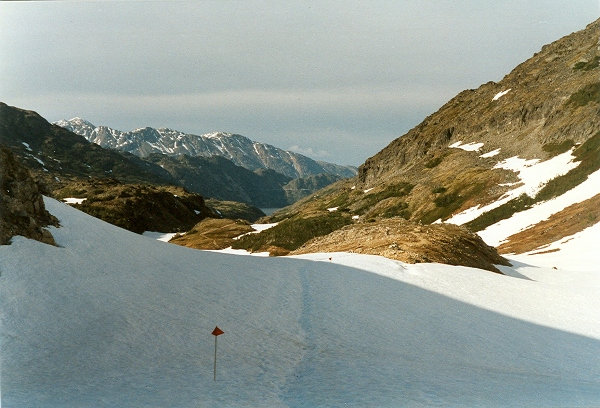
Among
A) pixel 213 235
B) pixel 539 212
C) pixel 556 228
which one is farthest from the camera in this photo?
pixel 213 235

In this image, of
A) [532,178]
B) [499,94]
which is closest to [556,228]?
[532,178]

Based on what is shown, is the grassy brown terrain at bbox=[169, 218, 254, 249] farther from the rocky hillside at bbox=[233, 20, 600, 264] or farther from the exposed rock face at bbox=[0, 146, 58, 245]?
the exposed rock face at bbox=[0, 146, 58, 245]

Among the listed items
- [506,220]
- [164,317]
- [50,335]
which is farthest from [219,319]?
[506,220]

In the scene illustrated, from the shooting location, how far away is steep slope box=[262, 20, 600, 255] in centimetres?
8362

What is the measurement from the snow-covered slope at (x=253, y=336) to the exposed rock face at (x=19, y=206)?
0.84m

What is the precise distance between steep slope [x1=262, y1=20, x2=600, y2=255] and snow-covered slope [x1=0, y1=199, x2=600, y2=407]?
153ft

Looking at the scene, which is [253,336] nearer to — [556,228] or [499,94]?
[556,228]

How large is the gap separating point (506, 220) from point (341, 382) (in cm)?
7669

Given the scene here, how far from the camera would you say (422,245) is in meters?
34.5

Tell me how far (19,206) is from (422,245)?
28.4m

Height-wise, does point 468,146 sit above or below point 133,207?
above

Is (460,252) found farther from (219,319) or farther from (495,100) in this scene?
(495,100)

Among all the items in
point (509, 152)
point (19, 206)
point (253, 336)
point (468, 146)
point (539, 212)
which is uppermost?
point (468, 146)

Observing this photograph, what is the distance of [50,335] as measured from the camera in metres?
12.6
